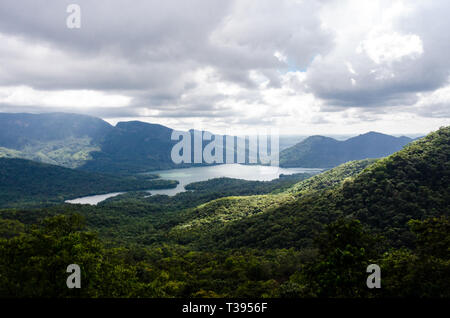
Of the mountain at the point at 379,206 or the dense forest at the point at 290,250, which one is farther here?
the mountain at the point at 379,206

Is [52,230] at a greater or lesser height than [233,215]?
greater

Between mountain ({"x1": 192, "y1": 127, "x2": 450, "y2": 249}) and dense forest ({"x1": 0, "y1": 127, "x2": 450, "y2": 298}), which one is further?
mountain ({"x1": 192, "y1": 127, "x2": 450, "y2": 249})

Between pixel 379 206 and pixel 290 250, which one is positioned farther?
pixel 379 206

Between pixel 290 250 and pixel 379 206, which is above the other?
pixel 379 206
